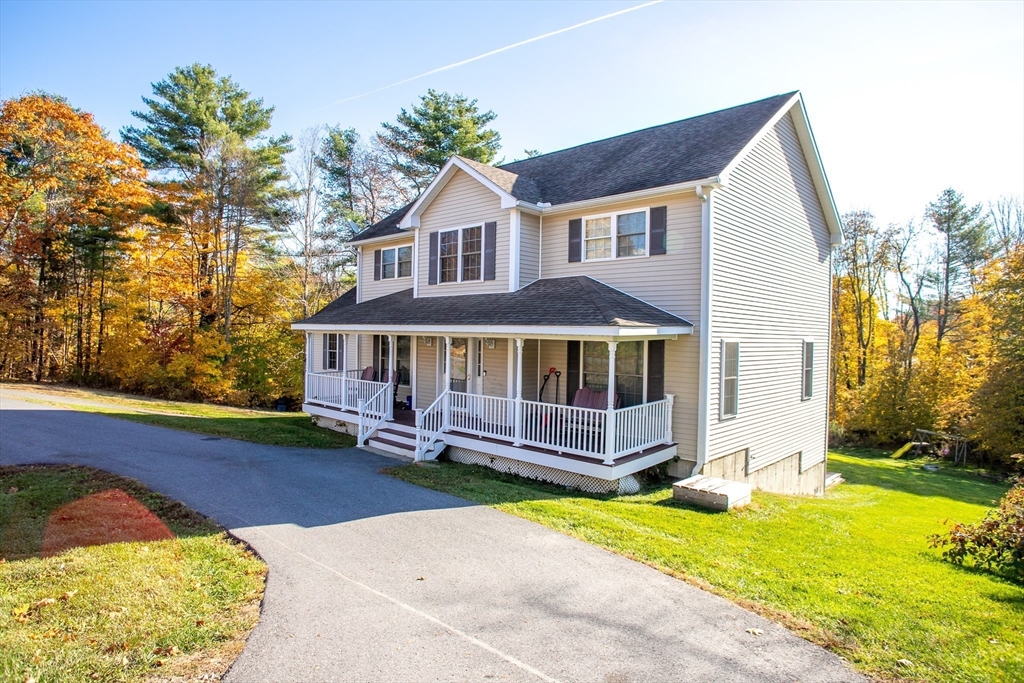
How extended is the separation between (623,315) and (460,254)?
5700 millimetres

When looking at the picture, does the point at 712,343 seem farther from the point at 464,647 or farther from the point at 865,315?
the point at 865,315

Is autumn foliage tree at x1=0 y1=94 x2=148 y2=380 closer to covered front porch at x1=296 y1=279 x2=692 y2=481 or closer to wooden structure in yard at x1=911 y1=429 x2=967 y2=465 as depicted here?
covered front porch at x1=296 y1=279 x2=692 y2=481

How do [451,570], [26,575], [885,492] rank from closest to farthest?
[26,575] → [451,570] → [885,492]

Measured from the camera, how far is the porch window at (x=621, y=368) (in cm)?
1175

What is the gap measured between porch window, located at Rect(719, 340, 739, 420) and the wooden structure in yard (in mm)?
18293

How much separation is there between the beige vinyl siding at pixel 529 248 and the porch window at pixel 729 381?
4683 millimetres

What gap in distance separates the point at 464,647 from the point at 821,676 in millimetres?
2883

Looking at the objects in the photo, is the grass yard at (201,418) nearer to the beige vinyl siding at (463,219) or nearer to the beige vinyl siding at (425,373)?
the beige vinyl siding at (425,373)

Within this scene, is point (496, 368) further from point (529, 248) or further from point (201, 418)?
point (201, 418)

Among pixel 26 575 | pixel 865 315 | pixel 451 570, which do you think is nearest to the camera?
pixel 26 575

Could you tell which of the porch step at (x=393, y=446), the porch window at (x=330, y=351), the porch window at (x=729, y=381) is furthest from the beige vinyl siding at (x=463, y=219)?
the porch window at (x=330, y=351)

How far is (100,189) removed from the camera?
2352cm

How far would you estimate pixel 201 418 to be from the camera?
17.0 metres

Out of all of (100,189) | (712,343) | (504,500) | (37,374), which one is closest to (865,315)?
(712,343)
